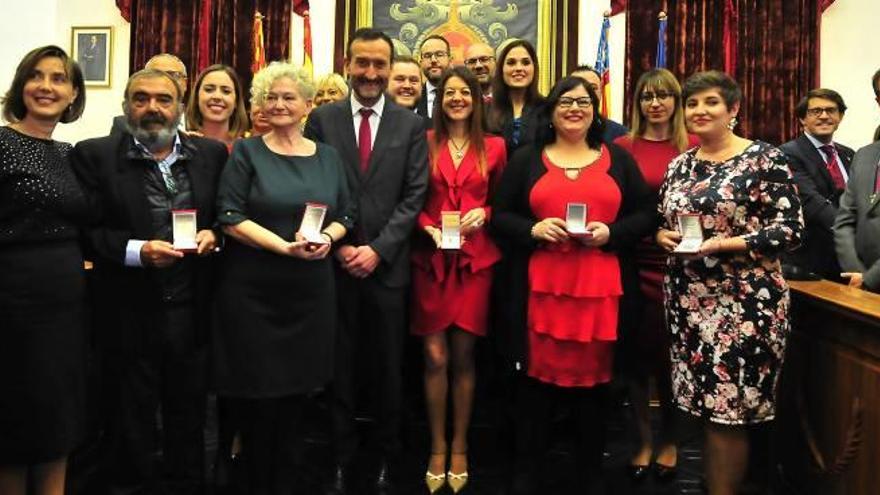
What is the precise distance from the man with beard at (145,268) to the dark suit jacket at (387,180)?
58 centimetres

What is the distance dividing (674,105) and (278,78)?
188 cm

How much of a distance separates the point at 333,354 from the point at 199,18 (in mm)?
6447

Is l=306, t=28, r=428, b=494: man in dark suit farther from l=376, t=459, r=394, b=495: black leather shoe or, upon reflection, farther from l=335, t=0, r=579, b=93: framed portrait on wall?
l=335, t=0, r=579, b=93: framed portrait on wall

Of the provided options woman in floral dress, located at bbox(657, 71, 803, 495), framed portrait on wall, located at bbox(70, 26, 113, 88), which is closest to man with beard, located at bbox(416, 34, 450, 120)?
woman in floral dress, located at bbox(657, 71, 803, 495)

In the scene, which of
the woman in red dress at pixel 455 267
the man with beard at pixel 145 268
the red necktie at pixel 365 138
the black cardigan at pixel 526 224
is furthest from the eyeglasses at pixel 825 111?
the man with beard at pixel 145 268

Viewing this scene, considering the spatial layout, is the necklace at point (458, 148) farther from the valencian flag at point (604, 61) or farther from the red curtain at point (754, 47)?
the red curtain at point (754, 47)

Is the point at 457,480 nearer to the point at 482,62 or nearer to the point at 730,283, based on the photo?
the point at 730,283

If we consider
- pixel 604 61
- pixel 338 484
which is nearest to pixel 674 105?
pixel 338 484

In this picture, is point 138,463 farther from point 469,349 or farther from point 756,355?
point 756,355

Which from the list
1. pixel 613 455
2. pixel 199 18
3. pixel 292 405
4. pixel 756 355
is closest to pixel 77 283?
pixel 292 405

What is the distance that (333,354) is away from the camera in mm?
2723

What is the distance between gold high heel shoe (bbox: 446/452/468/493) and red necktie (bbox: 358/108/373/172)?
1349 millimetres

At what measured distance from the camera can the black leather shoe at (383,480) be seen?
3023 mm

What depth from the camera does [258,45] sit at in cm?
763
